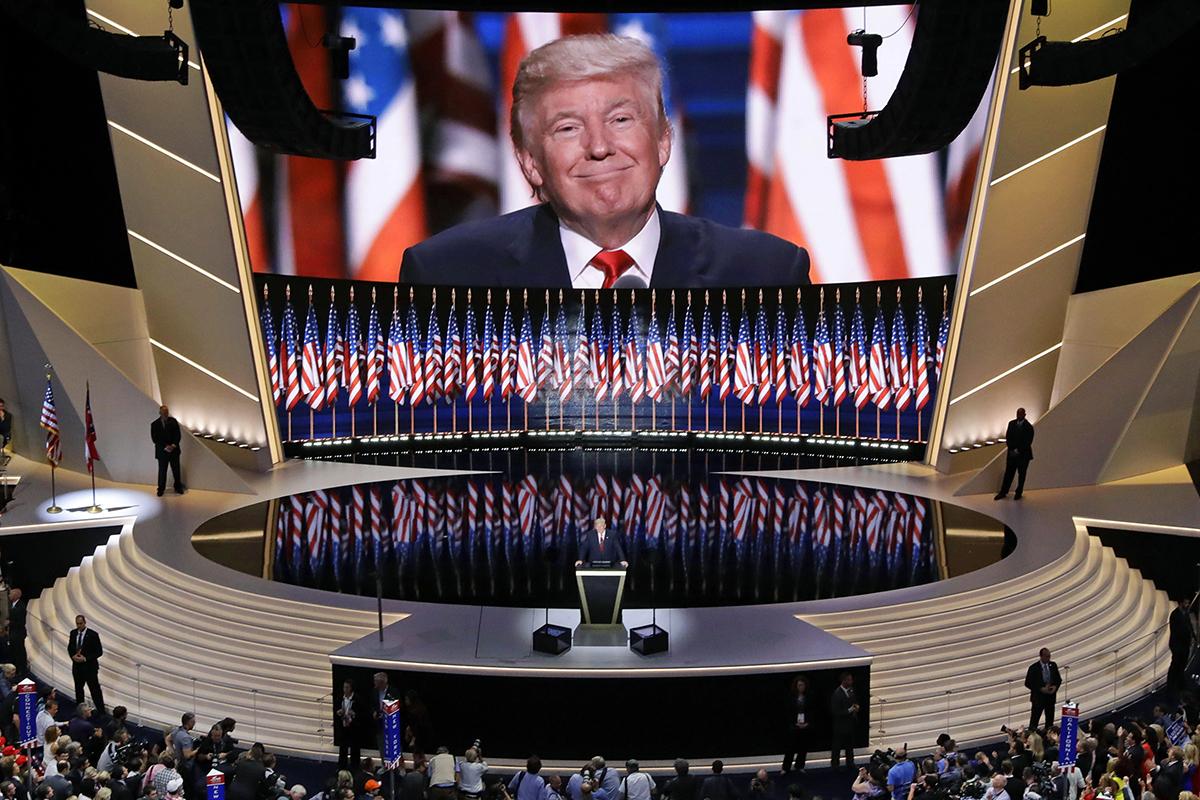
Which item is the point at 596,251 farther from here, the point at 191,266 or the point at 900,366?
the point at 191,266

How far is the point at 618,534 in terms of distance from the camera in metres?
20.9

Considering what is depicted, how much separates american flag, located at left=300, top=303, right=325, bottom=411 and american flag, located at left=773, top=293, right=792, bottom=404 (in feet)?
28.5

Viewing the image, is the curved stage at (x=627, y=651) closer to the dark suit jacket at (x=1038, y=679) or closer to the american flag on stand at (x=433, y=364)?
the dark suit jacket at (x=1038, y=679)

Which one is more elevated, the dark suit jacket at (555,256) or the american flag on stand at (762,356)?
the dark suit jacket at (555,256)

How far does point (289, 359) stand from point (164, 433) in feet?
16.8

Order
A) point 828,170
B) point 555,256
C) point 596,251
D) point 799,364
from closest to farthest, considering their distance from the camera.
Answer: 1. point 828,170
2. point 596,251
3. point 555,256
4. point 799,364

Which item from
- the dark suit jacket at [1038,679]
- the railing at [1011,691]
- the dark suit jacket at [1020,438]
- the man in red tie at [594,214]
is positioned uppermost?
the man in red tie at [594,214]

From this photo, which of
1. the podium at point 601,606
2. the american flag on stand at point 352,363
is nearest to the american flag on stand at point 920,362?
the american flag on stand at point 352,363

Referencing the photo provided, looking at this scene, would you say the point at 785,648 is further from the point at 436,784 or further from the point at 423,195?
the point at 423,195

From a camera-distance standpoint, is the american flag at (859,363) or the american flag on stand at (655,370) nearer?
the american flag at (859,363)

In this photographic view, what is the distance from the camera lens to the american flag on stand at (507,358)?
2896 centimetres

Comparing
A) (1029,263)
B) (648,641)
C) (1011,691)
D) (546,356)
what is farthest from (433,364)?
(1011,691)

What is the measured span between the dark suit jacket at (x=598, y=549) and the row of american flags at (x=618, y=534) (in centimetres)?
50

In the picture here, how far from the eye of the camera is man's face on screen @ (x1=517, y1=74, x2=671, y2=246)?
26.5 metres
